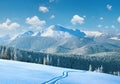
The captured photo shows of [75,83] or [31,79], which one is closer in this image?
[31,79]

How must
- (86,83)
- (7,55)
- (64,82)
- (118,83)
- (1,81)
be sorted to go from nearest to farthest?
(1,81), (64,82), (86,83), (118,83), (7,55)

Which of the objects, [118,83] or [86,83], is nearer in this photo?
[86,83]

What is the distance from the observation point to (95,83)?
10.1 metres

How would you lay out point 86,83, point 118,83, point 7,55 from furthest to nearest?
point 7,55 → point 118,83 → point 86,83

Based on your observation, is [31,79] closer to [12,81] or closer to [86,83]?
[12,81]

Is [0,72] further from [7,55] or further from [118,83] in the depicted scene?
[7,55]

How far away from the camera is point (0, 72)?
916 cm

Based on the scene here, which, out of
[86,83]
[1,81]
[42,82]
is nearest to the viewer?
[1,81]

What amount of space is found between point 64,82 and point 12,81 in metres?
1.75

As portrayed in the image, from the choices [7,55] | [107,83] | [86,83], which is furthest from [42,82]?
[7,55]

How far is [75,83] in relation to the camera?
931cm

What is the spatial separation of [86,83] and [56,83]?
Result: 1477 millimetres

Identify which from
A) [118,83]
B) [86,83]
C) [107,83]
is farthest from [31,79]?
[118,83]

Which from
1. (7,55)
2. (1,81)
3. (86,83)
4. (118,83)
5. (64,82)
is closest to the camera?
(1,81)
